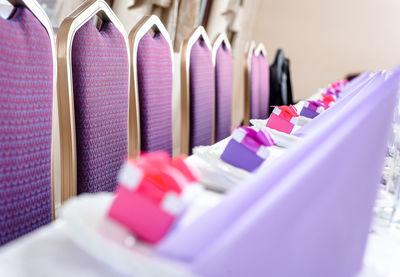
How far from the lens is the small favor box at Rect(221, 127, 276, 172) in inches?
39.6

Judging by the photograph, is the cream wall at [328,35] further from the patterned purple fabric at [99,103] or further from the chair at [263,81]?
the patterned purple fabric at [99,103]

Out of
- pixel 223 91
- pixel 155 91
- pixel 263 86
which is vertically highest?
pixel 155 91

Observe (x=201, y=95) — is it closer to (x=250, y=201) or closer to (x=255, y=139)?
(x=255, y=139)

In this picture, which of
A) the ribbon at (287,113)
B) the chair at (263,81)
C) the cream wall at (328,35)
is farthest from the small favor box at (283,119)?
the cream wall at (328,35)

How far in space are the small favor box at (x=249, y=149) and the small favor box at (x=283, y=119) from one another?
47 centimetres

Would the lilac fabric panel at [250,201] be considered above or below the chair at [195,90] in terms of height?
above

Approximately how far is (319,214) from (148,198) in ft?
0.64

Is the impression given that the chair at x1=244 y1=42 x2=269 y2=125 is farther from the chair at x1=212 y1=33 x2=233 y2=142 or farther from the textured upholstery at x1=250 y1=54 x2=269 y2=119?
the chair at x1=212 y1=33 x2=233 y2=142

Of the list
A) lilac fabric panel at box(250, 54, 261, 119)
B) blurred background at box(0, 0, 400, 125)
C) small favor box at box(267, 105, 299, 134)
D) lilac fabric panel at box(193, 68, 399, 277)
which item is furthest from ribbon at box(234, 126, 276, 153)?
blurred background at box(0, 0, 400, 125)

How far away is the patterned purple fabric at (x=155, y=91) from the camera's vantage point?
1.69 metres

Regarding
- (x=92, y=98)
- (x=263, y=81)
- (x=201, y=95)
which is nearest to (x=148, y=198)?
(x=92, y=98)

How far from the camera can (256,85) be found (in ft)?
11.5

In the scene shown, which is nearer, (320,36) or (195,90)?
(195,90)

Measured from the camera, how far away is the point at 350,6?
5816 millimetres
